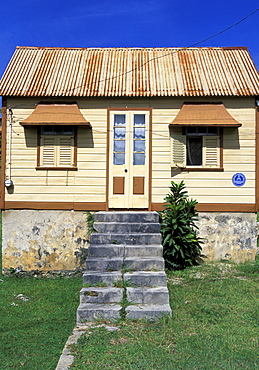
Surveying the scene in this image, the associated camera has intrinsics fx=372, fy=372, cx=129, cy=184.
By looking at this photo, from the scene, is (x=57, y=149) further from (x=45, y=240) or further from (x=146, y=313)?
(x=146, y=313)

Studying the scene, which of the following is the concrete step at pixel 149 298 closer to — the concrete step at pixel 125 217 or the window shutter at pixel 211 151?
the concrete step at pixel 125 217

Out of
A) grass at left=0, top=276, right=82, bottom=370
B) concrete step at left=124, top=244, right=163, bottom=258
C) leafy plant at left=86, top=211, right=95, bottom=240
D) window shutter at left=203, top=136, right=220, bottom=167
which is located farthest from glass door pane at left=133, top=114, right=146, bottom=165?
grass at left=0, top=276, right=82, bottom=370

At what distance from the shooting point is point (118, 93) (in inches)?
384

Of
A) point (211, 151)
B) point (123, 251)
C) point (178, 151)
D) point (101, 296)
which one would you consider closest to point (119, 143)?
point (178, 151)

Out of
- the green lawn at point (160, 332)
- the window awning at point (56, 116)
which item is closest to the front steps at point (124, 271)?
the green lawn at point (160, 332)

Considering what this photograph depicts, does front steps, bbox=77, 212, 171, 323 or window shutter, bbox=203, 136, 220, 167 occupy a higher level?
window shutter, bbox=203, 136, 220, 167

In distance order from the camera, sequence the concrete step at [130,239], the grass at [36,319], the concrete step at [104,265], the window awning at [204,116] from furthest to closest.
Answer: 1. the window awning at [204,116]
2. the concrete step at [130,239]
3. the concrete step at [104,265]
4. the grass at [36,319]

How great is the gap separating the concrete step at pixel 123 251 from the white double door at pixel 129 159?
7.42 feet

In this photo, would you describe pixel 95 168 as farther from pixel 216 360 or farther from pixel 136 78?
pixel 216 360

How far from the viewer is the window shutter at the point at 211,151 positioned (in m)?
9.71

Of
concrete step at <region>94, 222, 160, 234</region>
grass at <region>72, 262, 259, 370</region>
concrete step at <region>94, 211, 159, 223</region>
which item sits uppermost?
concrete step at <region>94, 211, 159, 223</region>

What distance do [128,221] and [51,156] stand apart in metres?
2.79

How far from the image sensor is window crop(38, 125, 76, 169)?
9805mm

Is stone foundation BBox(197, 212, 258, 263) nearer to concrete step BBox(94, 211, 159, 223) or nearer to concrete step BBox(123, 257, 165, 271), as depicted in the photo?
concrete step BBox(94, 211, 159, 223)
